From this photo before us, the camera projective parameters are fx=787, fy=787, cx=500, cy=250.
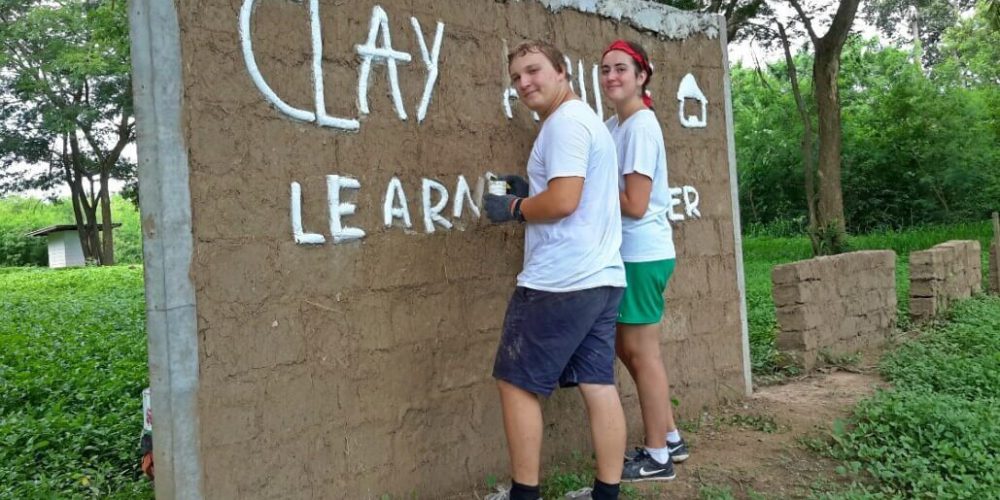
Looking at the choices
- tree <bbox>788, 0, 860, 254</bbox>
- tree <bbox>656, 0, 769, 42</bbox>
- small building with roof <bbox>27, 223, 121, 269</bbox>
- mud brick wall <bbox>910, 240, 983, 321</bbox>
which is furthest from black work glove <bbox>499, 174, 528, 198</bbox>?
small building with roof <bbox>27, 223, 121, 269</bbox>

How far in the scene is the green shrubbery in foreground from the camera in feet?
10.8

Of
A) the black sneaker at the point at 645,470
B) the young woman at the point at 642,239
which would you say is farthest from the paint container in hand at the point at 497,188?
the black sneaker at the point at 645,470

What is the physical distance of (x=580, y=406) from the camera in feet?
12.3

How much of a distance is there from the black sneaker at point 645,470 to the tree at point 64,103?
1858 cm

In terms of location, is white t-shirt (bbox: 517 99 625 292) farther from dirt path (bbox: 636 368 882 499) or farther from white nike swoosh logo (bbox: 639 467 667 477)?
dirt path (bbox: 636 368 882 499)

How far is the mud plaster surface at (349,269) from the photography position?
2.59 m

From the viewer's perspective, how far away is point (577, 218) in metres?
2.74

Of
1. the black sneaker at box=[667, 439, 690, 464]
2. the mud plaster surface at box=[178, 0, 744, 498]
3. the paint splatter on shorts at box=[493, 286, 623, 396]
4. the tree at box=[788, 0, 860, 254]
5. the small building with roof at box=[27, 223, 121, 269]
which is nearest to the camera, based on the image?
the mud plaster surface at box=[178, 0, 744, 498]

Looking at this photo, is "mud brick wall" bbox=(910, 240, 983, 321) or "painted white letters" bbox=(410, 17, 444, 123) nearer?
"painted white letters" bbox=(410, 17, 444, 123)

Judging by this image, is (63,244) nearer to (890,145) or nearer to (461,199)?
(890,145)

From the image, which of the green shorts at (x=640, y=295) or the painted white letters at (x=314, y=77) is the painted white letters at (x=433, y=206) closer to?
the painted white letters at (x=314, y=77)

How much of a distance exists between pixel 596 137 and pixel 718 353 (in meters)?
2.23

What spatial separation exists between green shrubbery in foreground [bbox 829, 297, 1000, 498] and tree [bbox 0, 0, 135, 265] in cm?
1858

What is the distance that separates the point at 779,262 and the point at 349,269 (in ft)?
41.7
